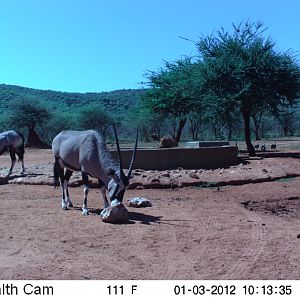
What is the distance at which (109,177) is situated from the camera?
964 centimetres

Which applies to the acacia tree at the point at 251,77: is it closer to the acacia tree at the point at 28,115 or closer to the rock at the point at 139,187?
the rock at the point at 139,187

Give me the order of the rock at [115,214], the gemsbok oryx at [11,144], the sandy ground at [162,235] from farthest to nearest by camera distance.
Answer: the gemsbok oryx at [11,144], the rock at [115,214], the sandy ground at [162,235]

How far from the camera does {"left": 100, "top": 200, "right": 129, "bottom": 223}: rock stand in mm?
8836

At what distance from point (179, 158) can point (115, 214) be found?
7.60m

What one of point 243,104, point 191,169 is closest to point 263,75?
point 243,104

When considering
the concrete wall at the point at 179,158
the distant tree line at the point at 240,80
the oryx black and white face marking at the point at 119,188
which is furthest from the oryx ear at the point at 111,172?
the distant tree line at the point at 240,80

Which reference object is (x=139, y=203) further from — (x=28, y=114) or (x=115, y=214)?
(x=28, y=114)

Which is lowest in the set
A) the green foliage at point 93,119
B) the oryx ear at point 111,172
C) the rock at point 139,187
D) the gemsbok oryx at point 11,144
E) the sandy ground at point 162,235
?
the sandy ground at point 162,235

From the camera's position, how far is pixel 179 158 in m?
16.2

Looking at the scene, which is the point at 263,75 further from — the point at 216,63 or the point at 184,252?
the point at 184,252

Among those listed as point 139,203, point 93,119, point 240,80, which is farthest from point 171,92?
point 93,119

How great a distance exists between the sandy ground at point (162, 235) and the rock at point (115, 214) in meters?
0.16

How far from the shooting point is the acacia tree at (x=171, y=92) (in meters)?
26.2

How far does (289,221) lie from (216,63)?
1482 centimetres
